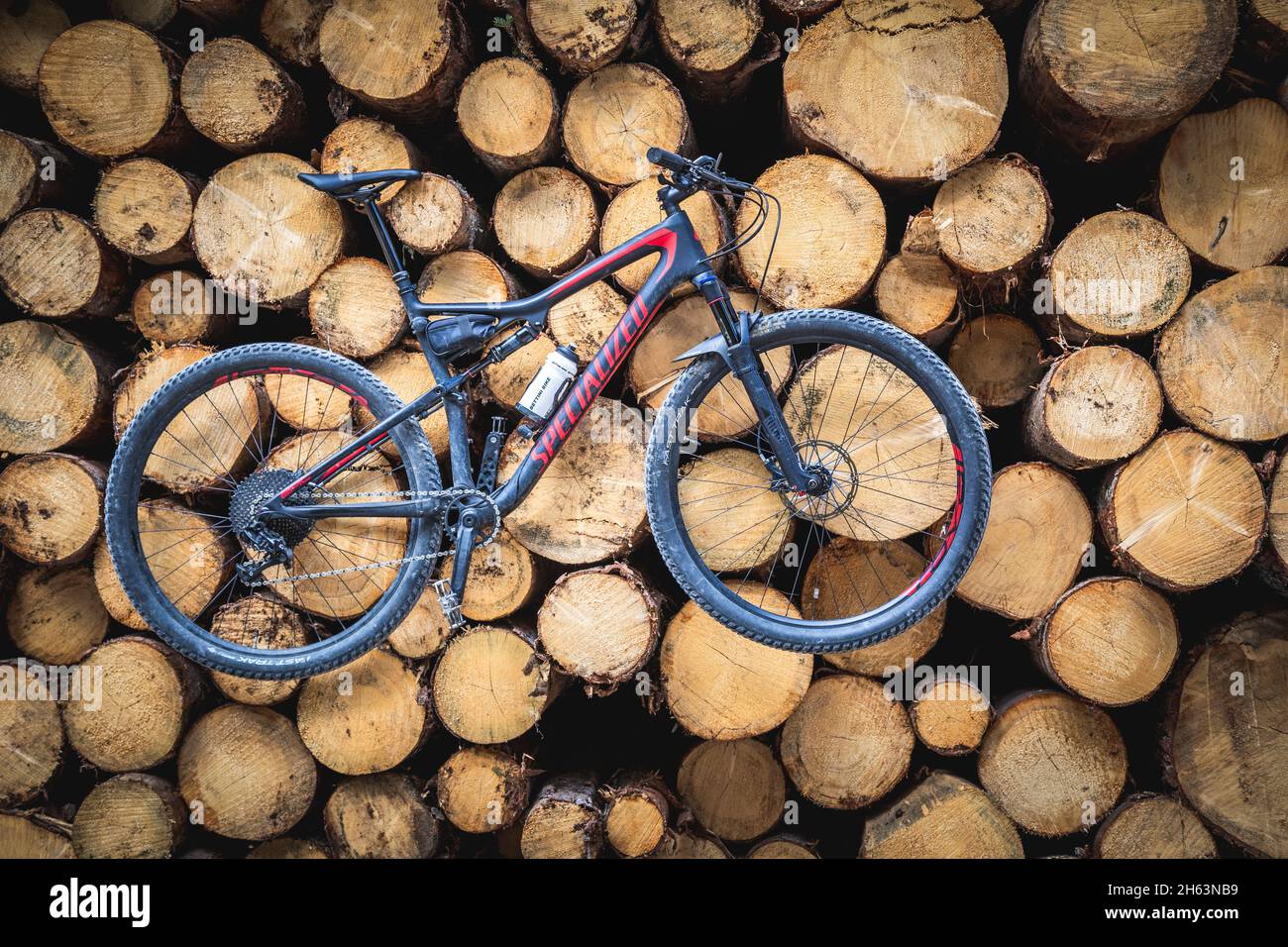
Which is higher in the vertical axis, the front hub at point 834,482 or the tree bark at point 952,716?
the front hub at point 834,482

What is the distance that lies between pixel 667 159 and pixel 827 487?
113 cm

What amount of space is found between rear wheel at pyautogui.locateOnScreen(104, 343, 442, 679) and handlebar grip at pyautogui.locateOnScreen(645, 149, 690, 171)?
3.93ft

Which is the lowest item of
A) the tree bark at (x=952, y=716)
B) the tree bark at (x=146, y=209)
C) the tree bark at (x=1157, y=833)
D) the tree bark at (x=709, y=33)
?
the tree bark at (x=1157, y=833)

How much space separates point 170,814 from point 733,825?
7.18 feet

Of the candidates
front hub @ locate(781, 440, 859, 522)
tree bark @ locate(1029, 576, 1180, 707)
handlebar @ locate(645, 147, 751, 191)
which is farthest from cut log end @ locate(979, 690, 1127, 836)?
handlebar @ locate(645, 147, 751, 191)

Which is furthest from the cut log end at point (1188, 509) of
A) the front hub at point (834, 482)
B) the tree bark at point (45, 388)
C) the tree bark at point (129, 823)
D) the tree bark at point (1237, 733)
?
the tree bark at point (45, 388)

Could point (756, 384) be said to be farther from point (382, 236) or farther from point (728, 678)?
point (382, 236)

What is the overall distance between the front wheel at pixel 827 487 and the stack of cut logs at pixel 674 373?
0.20 meters

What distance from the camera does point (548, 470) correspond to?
2828 millimetres

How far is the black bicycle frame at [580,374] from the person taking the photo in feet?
8.07

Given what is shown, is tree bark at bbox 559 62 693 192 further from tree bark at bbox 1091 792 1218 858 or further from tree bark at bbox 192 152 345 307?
tree bark at bbox 1091 792 1218 858

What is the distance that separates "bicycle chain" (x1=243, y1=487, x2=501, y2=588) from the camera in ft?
8.76

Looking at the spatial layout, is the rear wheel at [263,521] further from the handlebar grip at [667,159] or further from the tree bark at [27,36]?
the tree bark at [27,36]
